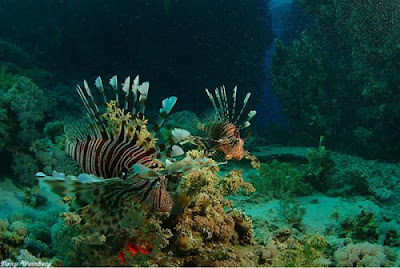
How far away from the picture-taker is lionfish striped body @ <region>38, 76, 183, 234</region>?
1.71 meters

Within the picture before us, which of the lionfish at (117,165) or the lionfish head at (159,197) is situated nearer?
the lionfish at (117,165)

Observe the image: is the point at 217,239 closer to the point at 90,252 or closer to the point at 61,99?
the point at 90,252

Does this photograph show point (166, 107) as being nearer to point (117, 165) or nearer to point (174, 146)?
point (174, 146)

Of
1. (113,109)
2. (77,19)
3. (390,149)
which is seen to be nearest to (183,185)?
(113,109)

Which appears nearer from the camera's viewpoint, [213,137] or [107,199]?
[107,199]

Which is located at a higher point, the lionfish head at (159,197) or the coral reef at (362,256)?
the lionfish head at (159,197)

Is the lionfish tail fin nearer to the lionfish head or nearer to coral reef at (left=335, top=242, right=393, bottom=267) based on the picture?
the lionfish head

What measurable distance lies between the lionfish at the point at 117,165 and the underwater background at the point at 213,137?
2cm

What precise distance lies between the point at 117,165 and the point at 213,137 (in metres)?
1.91

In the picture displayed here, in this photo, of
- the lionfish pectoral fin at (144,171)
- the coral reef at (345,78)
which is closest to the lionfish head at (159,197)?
the lionfish pectoral fin at (144,171)

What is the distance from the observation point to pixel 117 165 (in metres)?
2.20

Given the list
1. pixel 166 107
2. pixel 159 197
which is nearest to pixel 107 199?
pixel 159 197

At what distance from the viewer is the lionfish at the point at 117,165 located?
5.56 ft

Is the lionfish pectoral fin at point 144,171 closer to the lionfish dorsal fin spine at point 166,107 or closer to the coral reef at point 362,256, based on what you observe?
the lionfish dorsal fin spine at point 166,107
